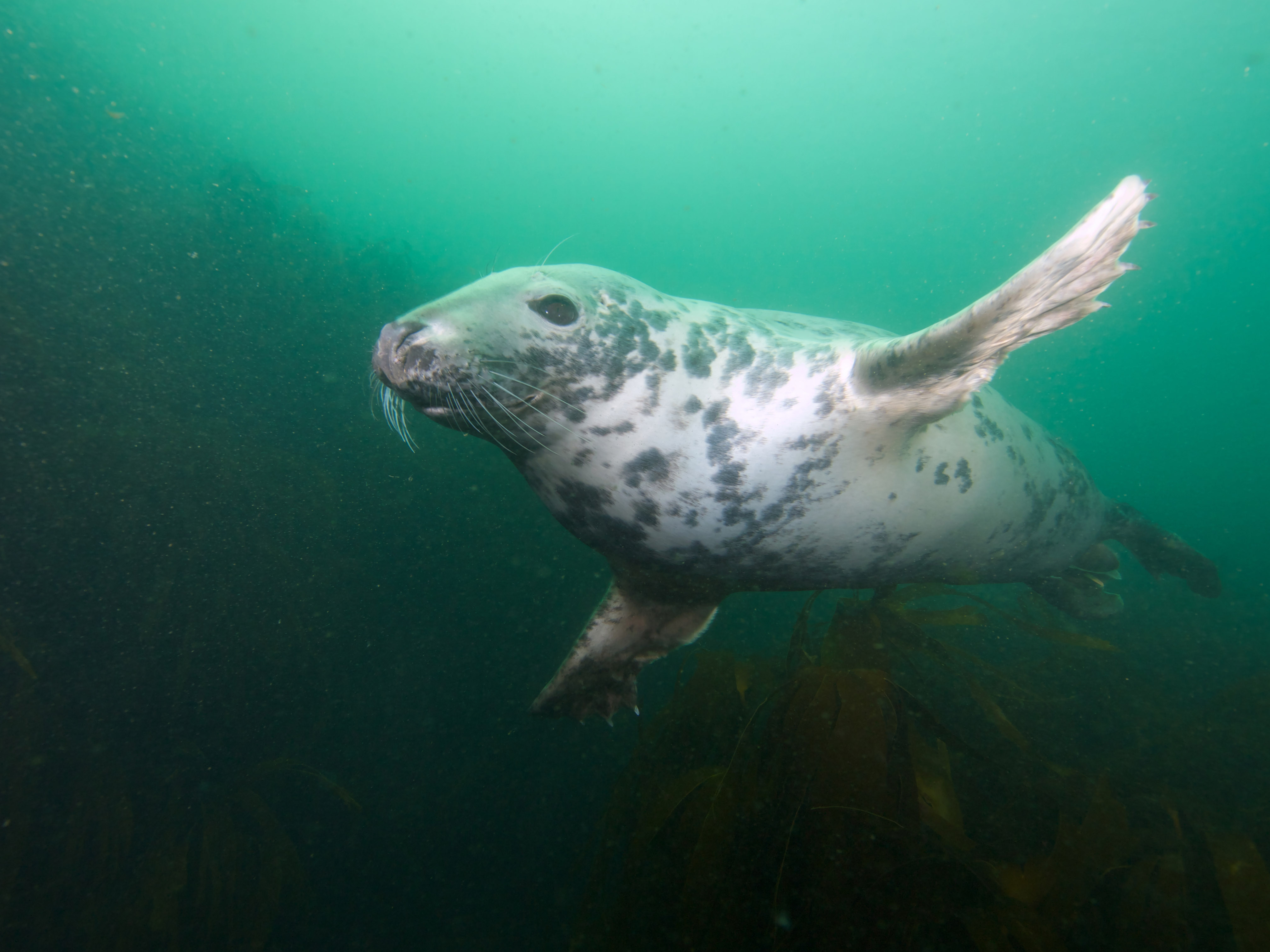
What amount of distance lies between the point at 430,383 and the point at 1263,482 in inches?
1552

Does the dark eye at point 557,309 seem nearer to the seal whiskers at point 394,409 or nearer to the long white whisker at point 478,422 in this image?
the long white whisker at point 478,422

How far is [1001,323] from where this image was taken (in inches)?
58.5

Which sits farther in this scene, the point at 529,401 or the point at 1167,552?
the point at 1167,552

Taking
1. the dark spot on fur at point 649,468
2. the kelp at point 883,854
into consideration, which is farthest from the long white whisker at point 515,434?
the kelp at point 883,854

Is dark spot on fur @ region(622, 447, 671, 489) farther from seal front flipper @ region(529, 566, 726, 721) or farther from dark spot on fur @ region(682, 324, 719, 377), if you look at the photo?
seal front flipper @ region(529, 566, 726, 721)

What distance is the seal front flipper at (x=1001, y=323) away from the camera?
1.25m

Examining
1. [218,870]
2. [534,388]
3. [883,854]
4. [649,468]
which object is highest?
[534,388]

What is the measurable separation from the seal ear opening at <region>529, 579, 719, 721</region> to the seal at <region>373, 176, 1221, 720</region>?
10cm

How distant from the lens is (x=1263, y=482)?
78.2 feet

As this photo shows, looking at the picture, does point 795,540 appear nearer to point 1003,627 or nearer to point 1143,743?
point 1143,743

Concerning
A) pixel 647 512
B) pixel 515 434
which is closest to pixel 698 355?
pixel 647 512

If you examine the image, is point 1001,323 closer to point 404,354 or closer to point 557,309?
point 557,309

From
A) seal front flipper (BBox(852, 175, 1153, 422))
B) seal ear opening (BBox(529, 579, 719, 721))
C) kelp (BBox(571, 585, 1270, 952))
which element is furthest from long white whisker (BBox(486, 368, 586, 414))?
kelp (BBox(571, 585, 1270, 952))

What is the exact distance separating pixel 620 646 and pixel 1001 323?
239 cm
